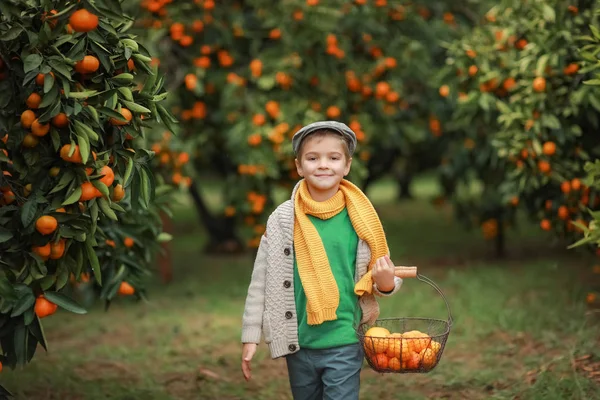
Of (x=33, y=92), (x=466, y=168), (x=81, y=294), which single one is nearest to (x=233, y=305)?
(x=81, y=294)

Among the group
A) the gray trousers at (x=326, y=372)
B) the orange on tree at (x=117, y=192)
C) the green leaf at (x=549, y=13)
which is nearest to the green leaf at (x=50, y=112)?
the orange on tree at (x=117, y=192)

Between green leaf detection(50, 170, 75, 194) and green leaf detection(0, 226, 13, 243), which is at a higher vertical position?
green leaf detection(50, 170, 75, 194)

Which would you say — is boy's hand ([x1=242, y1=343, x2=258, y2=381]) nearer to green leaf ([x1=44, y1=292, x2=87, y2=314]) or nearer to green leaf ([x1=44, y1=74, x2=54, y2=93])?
green leaf ([x1=44, y1=292, x2=87, y2=314])

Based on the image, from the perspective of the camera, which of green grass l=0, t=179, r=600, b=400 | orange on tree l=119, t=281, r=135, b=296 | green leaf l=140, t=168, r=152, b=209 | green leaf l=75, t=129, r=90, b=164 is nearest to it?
green leaf l=75, t=129, r=90, b=164

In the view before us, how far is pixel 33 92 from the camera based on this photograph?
3.40 metres

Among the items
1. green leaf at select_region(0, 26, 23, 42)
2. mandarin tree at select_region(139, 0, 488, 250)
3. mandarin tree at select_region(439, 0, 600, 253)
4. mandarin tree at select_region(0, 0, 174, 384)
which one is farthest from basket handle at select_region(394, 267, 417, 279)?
mandarin tree at select_region(139, 0, 488, 250)

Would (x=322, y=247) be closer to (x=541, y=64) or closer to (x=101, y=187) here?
(x=101, y=187)

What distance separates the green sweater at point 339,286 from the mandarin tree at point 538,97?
2500mm

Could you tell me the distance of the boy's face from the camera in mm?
3287

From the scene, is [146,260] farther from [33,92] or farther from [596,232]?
[596,232]

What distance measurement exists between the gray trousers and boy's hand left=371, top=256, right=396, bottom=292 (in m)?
0.28

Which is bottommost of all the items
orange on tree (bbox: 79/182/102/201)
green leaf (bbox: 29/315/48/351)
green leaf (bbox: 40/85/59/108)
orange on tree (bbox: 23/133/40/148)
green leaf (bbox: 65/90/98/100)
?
green leaf (bbox: 29/315/48/351)

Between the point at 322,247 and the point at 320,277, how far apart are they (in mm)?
110

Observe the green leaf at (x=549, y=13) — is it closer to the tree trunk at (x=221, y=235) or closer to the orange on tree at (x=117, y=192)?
the orange on tree at (x=117, y=192)
